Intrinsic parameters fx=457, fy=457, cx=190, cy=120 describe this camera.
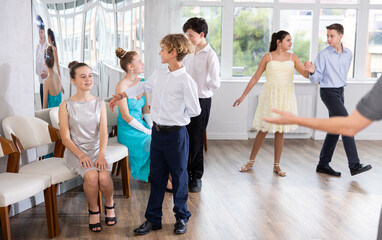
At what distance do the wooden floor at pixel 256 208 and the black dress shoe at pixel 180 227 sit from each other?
0.04 m

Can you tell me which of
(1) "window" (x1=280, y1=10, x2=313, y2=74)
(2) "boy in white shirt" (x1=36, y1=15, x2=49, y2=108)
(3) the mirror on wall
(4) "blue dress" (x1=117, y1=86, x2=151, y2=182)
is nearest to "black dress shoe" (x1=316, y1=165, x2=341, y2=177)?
(4) "blue dress" (x1=117, y1=86, x2=151, y2=182)

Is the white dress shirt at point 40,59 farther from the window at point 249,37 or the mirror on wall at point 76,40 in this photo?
the window at point 249,37

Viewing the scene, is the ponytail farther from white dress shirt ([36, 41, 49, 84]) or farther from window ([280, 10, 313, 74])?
window ([280, 10, 313, 74])

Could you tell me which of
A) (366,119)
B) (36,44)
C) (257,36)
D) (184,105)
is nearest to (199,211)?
(184,105)

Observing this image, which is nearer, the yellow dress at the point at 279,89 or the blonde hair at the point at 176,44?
the blonde hair at the point at 176,44

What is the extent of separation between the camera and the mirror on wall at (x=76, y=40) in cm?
385

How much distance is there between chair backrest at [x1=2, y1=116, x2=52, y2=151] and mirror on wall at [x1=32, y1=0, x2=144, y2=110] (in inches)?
12.8

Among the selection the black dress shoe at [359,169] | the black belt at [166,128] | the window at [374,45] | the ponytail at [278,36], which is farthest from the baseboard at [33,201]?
the window at [374,45]

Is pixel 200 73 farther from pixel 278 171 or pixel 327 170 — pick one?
pixel 327 170

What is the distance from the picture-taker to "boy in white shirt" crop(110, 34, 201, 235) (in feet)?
9.96

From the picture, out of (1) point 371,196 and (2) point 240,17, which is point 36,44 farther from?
(2) point 240,17

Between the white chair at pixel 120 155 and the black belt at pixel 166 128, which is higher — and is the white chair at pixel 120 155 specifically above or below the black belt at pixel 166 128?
below

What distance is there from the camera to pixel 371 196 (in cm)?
410

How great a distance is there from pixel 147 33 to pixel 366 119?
504 centimetres
